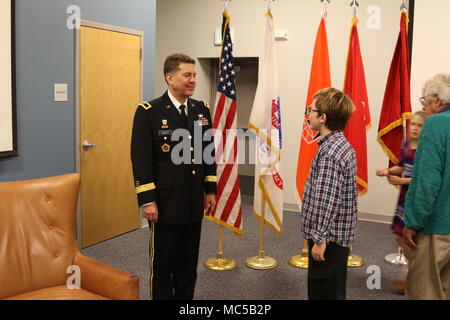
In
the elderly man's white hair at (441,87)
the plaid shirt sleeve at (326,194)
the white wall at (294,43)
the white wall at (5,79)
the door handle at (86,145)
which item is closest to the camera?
the plaid shirt sleeve at (326,194)

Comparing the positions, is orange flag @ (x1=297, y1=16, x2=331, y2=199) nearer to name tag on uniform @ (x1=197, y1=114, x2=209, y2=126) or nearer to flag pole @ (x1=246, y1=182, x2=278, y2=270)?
flag pole @ (x1=246, y1=182, x2=278, y2=270)

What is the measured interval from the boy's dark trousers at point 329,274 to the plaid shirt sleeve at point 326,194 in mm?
103

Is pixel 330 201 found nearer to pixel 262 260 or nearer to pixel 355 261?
pixel 262 260

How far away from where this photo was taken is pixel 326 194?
6.69ft

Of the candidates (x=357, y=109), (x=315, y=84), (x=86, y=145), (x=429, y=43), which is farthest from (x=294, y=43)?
(x=86, y=145)

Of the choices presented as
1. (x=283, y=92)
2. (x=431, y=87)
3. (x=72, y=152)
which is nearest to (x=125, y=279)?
(x=431, y=87)

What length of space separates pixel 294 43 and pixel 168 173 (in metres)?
3.54

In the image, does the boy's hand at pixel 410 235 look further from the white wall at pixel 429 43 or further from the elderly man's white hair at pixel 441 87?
the white wall at pixel 429 43

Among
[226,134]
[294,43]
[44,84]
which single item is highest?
[294,43]

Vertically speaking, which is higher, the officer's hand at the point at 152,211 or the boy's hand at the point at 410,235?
the officer's hand at the point at 152,211

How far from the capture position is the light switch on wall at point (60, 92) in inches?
144

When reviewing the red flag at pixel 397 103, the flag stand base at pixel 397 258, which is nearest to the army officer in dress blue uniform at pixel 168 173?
the red flag at pixel 397 103

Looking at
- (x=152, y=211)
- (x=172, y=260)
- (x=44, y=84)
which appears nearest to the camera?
(x=152, y=211)

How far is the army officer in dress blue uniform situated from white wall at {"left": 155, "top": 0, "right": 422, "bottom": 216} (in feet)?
10.4
